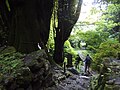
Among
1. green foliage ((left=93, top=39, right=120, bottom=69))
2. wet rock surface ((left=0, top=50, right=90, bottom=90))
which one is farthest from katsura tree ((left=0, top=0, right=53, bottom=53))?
green foliage ((left=93, top=39, right=120, bottom=69))

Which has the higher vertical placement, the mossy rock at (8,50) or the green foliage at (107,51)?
the mossy rock at (8,50)

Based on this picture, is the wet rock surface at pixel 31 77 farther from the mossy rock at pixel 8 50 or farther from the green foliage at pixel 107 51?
the green foliage at pixel 107 51

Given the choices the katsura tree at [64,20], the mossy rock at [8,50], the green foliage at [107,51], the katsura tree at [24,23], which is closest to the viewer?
the mossy rock at [8,50]

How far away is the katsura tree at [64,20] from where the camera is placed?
16.8 m

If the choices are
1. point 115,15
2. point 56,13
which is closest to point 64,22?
point 56,13

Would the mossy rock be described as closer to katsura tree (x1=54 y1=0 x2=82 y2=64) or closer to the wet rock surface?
the wet rock surface

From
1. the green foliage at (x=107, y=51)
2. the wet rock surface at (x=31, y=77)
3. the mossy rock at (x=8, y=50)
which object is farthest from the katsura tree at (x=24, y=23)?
the green foliage at (x=107, y=51)

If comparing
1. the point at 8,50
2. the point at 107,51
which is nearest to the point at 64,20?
the point at 107,51

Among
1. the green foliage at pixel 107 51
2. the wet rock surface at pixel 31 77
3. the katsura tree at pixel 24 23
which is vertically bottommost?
the green foliage at pixel 107 51

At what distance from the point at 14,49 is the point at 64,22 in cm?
689

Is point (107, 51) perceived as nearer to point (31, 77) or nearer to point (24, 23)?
point (24, 23)

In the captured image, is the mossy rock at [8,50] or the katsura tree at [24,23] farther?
the katsura tree at [24,23]

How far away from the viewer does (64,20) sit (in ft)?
56.9

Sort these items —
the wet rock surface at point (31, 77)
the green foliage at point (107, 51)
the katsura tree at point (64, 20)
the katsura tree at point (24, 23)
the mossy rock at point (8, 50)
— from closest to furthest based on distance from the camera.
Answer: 1. the wet rock surface at point (31, 77)
2. the mossy rock at point (8, 50)
3. the katsura tree at point (24, 23)
4. the green foliage at point (107, 51)
5. the katsura tree at point (64, 20)
